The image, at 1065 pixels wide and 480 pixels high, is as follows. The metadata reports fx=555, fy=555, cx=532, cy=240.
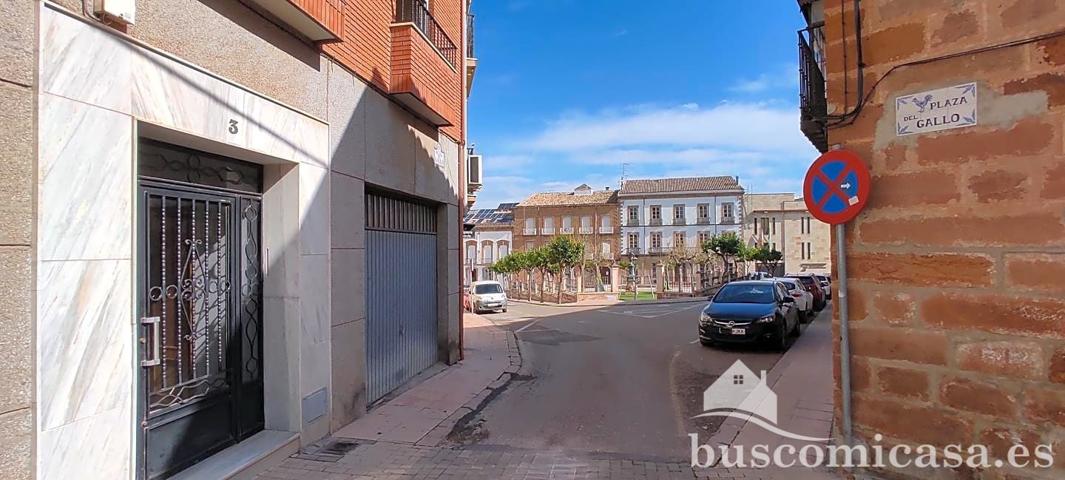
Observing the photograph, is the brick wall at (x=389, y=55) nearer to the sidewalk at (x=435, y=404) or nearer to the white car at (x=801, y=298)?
the sidewalk at (x=435, y=404)

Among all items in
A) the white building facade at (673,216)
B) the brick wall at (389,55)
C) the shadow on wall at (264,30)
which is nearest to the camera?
the shadow on wall at (264,30)

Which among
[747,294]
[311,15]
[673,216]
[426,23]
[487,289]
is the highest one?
[673,216]

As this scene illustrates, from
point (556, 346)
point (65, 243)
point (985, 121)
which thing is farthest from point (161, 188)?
point (556, 346)

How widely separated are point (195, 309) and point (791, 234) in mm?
64924

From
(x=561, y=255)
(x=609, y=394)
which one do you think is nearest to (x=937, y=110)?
(x=609, y=394)

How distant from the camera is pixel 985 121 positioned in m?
3.01

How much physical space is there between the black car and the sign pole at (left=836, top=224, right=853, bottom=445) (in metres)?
7.84

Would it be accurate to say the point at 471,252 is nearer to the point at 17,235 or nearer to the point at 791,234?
the point at 791,234

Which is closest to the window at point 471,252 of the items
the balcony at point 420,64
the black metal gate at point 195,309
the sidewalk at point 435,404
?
the sidewalk at point 435,404

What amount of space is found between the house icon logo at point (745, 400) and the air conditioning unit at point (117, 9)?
21.0 ft

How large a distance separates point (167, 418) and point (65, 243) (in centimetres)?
165

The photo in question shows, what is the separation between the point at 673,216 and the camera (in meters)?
59.0

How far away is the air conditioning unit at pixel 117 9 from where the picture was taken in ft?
10.2

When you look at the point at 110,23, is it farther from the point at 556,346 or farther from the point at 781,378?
the point at 556,346
